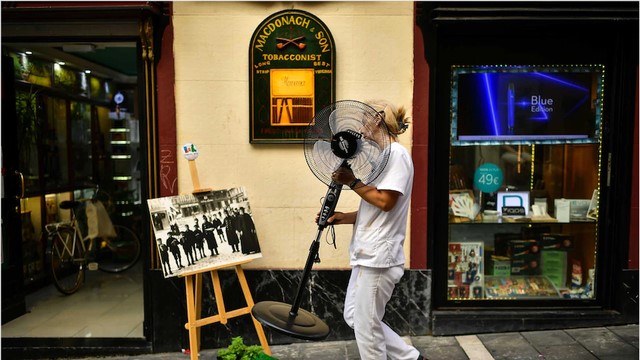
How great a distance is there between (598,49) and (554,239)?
1.88 meters

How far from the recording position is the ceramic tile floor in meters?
4.69

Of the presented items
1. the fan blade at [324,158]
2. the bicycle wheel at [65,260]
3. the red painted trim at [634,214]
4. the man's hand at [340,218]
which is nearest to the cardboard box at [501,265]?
the red painted trim at [634,214]

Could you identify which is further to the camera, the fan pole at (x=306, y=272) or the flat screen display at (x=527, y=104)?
the flat screen display at (x=527, y=104)

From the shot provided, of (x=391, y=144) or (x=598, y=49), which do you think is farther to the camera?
(x=598, y=49)

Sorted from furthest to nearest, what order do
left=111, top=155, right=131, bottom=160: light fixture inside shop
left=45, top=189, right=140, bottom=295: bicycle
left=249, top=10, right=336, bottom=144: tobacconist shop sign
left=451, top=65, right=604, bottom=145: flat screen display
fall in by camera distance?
left=111, top=155, right=131, bottom=160: light fixture inside shop → left=45, top=189, right=140, bottom=295: bicycle → left=451, top=65, right=604, bottom=145: flat screen display → left=249, top=10, right=336, bottom=144: tobacconist shop sign

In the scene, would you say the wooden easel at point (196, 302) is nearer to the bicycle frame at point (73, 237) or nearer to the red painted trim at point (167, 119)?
the red painted trim at point (167, 119)

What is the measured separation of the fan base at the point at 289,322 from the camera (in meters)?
3.11

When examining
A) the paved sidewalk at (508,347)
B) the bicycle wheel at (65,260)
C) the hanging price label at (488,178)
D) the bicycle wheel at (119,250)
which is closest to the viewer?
the paved sidewalk at (508,347)

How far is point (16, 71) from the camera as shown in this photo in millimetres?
5398

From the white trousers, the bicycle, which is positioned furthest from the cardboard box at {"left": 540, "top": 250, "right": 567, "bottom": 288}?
the bicycle

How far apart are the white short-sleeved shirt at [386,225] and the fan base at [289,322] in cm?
52

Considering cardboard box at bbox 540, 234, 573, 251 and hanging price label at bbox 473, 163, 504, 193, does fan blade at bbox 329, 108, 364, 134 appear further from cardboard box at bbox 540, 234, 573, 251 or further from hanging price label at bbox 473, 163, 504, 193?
cardboard box at bbox 540, 234, 573, 251

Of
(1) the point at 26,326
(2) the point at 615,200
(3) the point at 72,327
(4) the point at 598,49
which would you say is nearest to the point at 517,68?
(4) the point at 598,49

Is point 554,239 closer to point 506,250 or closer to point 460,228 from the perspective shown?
point 506,250
